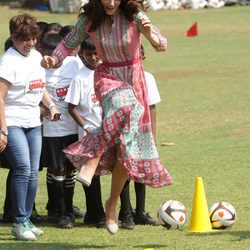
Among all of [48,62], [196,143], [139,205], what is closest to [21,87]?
[48,62]

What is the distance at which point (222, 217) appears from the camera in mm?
8828

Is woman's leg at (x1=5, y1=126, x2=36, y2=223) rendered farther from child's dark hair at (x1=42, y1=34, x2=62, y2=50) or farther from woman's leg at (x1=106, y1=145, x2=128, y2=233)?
child's dark hair at (x1=42, y1=34, x2=62, y2=50)

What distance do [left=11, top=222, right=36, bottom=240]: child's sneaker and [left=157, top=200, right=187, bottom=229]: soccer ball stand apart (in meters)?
1.32

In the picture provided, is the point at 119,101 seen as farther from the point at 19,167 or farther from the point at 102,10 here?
the point at 19,167

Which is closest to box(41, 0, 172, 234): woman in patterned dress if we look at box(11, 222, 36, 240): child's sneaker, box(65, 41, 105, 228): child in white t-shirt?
box(11, 222, 36, 240): child's sneaker

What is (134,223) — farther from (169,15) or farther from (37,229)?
(169,15)

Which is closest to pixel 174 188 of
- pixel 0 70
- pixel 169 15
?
pixel 0 70

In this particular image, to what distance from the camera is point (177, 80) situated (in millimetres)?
22969

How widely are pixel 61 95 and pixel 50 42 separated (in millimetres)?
523

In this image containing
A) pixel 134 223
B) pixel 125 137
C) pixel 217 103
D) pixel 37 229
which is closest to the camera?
pixel 125 137

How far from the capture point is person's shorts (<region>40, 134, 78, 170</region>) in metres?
9.20

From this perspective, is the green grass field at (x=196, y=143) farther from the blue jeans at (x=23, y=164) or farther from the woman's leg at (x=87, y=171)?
the woman's leg at (x=87, y=171)

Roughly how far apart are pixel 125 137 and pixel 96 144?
0.25 m

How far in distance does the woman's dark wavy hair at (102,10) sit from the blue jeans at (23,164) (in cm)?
110
